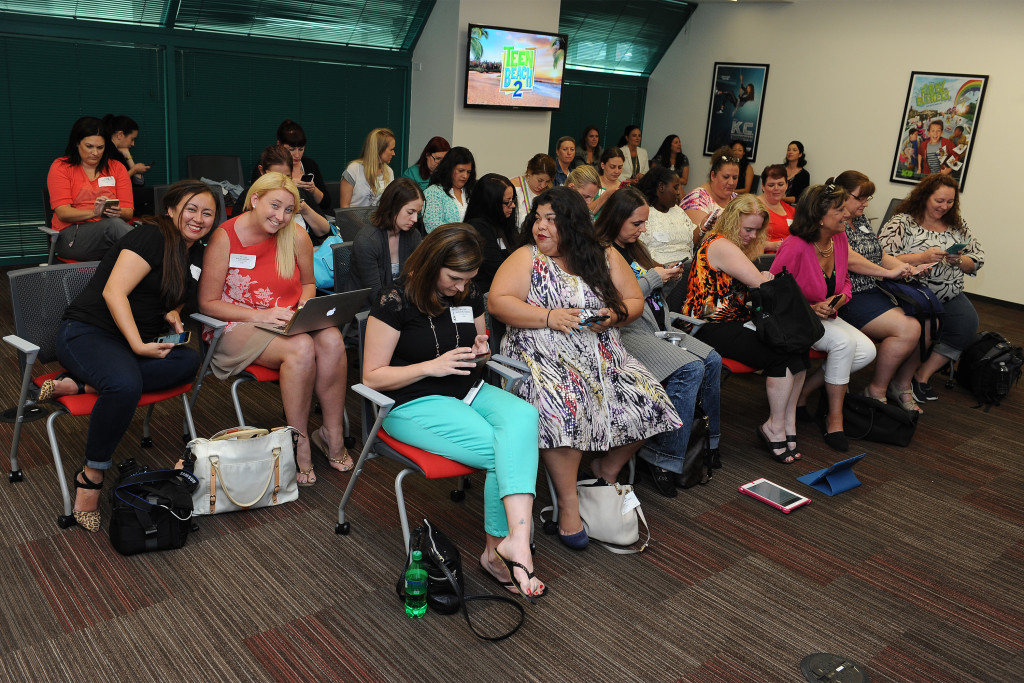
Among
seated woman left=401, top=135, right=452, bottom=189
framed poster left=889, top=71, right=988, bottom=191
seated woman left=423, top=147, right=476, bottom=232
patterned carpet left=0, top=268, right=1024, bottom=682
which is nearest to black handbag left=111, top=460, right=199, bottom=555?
patterned carpet left=0, top=268, right=1024, bottom=682

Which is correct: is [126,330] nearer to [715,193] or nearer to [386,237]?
[386,237]

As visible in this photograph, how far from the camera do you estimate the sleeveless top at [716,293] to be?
4305 millimetres

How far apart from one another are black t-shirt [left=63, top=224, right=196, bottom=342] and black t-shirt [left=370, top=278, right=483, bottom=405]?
0.94 metres

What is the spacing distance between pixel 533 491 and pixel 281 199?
1711 millimetres

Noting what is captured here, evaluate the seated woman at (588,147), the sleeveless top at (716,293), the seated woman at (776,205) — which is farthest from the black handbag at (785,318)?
the seated woman at (588,147)

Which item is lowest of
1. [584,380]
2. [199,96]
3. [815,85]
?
[584,380]

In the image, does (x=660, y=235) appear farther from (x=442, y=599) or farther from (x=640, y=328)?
(x=442, y=599)

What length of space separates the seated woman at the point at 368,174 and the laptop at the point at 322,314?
118 inches

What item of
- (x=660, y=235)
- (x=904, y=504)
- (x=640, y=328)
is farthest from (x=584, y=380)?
(x=660, y=235)

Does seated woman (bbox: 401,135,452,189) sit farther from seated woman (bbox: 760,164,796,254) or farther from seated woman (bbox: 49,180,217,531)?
seated woman (bbox: 49,180,217,531)

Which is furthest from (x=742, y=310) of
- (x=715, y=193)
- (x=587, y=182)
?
(x=587, y=182)

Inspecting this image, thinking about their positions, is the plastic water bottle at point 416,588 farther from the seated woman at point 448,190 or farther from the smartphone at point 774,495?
the seated woman at point 448,190

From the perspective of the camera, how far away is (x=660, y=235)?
17.0ft

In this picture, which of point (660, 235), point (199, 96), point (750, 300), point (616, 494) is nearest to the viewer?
point (616, 494)
